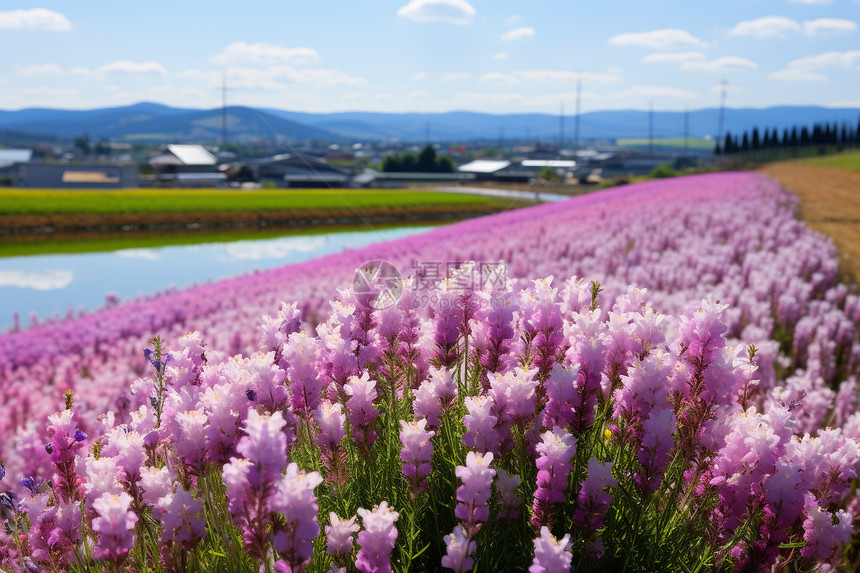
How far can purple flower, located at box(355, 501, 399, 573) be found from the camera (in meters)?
1.70

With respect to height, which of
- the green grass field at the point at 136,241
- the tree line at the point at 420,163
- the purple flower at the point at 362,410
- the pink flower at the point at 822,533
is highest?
the tree line at the point at 420,163

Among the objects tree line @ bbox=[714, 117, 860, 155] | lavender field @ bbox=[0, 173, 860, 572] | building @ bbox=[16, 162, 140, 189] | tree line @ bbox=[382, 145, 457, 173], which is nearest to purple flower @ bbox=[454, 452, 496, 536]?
lavender field @ bbox=[0, 173, 860, 572]

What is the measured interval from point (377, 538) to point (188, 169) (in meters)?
96.0

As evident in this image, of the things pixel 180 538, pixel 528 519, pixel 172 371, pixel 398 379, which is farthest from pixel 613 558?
pixel 172 371

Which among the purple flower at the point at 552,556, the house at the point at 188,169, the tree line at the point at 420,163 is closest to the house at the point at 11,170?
the house at the point at 188,169

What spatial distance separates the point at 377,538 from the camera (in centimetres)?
171

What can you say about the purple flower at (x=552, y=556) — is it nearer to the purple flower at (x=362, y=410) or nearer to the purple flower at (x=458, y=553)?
the purple flower at (x=458, y=553)

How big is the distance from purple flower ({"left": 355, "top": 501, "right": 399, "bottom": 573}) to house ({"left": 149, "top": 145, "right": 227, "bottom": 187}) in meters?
75.3

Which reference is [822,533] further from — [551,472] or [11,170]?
[11,170]

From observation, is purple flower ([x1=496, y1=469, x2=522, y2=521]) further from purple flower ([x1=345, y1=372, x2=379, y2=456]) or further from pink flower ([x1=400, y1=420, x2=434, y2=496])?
purple flower ([x1=345, y1=372, x2=379, y2=456])

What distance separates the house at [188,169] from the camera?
75.0 m

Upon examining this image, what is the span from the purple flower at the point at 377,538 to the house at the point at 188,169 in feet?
247

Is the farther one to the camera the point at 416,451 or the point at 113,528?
the point at 416,451

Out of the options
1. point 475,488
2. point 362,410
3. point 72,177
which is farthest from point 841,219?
point 72,177
